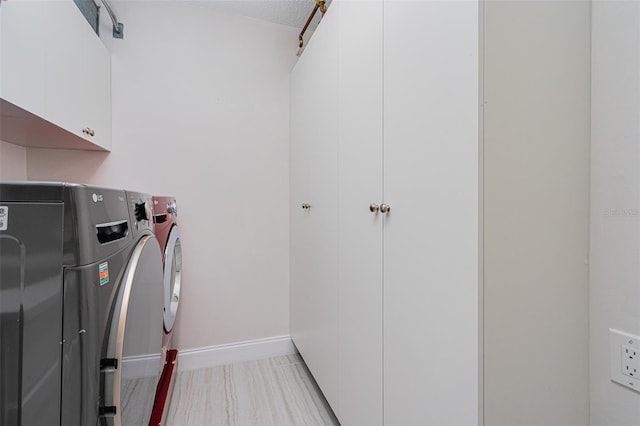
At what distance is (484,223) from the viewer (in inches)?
25.3

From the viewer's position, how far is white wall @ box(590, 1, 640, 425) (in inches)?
27.7

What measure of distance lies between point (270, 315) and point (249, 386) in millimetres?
500

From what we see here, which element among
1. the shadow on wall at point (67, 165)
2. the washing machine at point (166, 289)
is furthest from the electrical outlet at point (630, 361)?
the shadow on wall at point (67, 165)

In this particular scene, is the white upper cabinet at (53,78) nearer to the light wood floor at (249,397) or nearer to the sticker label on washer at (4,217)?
the sticker label on washer at (4,217)

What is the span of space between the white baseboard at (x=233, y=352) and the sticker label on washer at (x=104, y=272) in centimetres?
157

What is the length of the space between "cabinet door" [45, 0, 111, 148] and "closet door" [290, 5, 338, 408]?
3.83ft

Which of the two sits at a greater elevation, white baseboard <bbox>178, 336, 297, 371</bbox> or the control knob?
the control knob

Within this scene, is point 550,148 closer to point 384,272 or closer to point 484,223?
point 484,223

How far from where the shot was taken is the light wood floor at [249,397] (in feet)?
4.93

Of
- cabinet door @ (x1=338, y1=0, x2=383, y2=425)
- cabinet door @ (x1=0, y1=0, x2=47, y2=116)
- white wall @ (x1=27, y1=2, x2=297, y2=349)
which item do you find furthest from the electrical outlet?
cabinet door @ (x1=0, y1=0, x2=47, y2=116)

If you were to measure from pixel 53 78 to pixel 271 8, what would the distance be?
1375mm

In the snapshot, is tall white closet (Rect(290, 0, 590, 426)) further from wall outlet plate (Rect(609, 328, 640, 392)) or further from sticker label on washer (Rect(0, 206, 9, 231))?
sticker label on washer (Rect(0, 206, 9, 231))

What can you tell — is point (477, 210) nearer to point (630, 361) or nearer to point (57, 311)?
point (630, 361)

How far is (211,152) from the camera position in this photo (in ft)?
6.61
